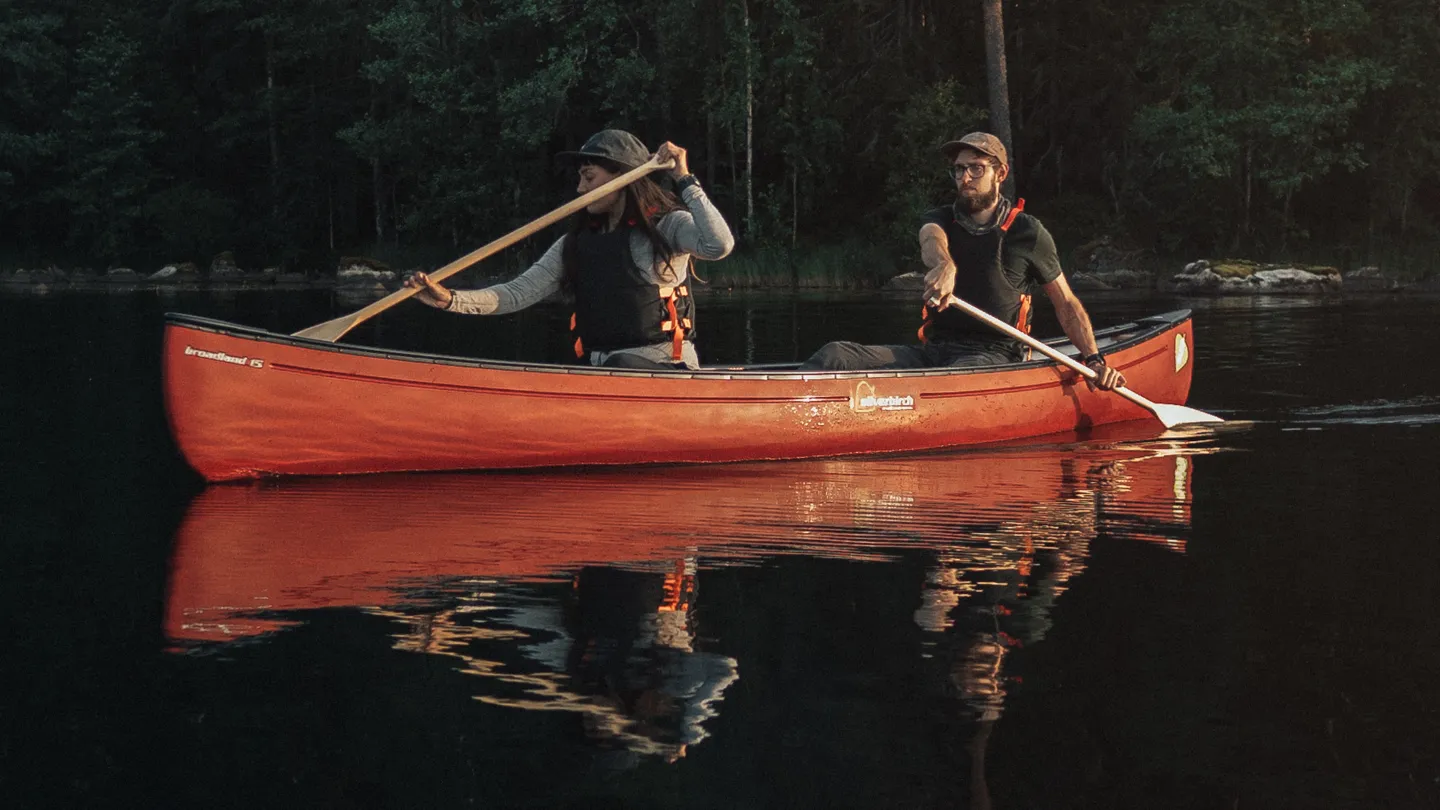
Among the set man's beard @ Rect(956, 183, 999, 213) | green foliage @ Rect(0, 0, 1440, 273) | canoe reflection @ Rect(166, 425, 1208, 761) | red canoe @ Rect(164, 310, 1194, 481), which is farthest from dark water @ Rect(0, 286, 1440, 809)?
green foliage @ Rect(0, 0, 1440, 273)

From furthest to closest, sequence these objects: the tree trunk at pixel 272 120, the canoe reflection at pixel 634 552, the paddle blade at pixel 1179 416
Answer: the tree trunk at pixel 272 120
the paddle blade at pixel 1179 416
the canoe reflection at pixel 634 552

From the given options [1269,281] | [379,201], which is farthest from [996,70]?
[379,201]

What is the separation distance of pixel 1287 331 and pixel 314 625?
45.8 ft

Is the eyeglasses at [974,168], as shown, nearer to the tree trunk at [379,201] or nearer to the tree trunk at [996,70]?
the tree trunk at [996,70]

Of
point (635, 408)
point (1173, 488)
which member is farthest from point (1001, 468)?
point (635, 408)

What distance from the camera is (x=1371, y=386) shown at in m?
11.6

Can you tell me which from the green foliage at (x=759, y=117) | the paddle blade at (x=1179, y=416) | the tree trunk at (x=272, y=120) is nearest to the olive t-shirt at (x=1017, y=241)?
the paddle blade at (x=1179, y=416)

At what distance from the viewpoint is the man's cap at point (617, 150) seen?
7797mm

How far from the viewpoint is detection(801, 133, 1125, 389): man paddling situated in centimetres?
852

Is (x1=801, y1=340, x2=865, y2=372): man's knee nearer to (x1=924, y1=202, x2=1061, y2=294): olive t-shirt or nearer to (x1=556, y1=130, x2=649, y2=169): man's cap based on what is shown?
(x1=924, y1=202, x2=1061, y2=294): olive t-shirt

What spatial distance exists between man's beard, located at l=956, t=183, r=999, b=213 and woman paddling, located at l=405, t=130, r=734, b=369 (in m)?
1.46

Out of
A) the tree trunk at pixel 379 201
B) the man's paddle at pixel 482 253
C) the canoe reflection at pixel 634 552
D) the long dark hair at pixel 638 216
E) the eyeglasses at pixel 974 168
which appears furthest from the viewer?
the tree trunk at pixel 379 201

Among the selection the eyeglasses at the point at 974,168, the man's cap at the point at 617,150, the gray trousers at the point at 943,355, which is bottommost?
the gray trousers at the point at 943,355

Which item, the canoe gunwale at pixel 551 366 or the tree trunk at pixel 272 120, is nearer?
the canoe gunwale at pixel 551 366
